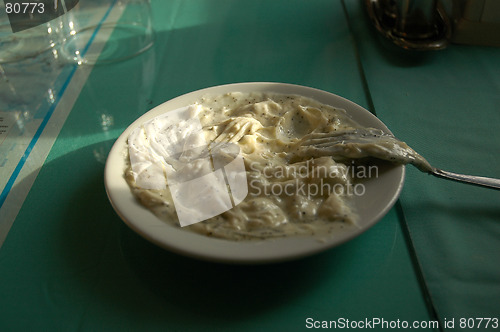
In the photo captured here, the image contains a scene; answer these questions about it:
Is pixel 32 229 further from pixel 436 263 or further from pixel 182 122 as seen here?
pixel 436 263

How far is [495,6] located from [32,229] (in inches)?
54.6

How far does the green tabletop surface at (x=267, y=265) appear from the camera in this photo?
0.79 m

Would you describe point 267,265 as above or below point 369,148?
below

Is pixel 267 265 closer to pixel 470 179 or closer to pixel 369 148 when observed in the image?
pixel 369 148

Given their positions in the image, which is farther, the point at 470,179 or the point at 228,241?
the point at 470,179

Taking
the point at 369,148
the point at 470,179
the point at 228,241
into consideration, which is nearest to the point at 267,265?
the point at 228,241

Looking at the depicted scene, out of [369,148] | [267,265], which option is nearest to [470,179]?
[369,148]

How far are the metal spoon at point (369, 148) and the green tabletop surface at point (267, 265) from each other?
58 mm

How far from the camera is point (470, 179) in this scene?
3.09ft

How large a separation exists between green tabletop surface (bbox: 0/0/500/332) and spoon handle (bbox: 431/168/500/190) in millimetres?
53

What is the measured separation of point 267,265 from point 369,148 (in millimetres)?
285

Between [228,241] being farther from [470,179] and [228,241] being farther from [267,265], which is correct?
[470,179]

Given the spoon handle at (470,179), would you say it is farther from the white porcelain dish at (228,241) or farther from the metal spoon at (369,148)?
the white porcelain dish at (228,241)

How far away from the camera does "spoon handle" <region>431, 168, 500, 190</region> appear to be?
3.05ft
